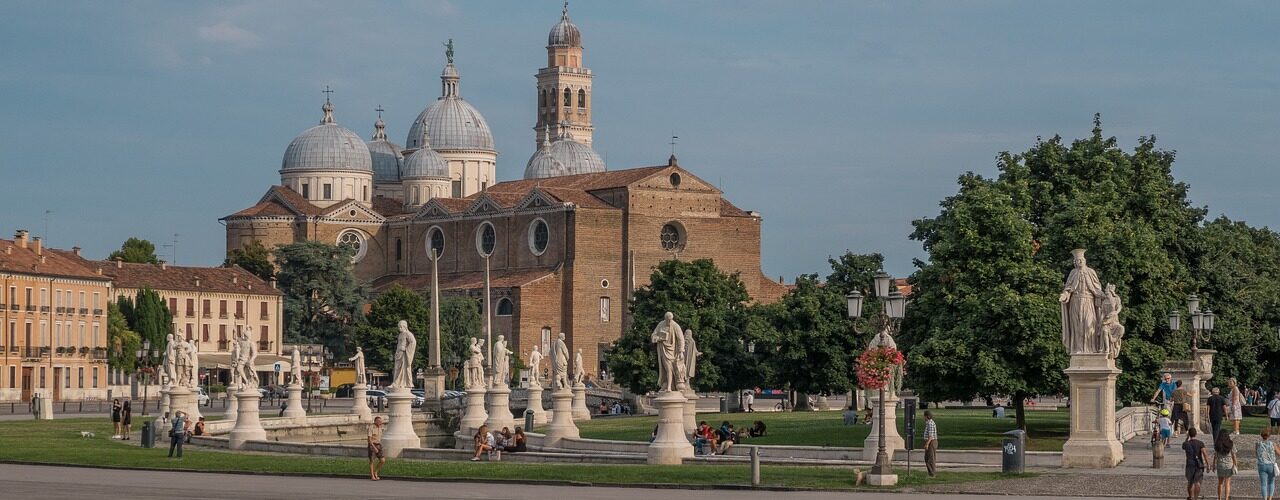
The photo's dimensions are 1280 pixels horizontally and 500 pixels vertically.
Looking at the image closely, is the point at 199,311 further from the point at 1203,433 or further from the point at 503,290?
the point at 1203,433

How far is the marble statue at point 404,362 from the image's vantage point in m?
50.0

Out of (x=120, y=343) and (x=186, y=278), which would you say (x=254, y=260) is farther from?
(x=120, y=343)

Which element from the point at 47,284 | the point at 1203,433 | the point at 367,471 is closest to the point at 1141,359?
the point at 1203,433

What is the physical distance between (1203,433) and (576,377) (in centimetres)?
2517

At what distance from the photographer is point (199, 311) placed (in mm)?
122875

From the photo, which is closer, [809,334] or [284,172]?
[809,334]

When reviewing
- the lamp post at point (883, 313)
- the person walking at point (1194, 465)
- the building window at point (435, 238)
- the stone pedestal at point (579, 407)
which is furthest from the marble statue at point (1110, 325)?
the building window at point (435, 238)

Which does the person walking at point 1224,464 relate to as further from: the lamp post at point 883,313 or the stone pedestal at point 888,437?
the stone pedestal at point 888,437

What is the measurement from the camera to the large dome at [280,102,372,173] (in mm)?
154125

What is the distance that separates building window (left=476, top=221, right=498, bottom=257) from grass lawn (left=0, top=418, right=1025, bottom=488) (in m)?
90.2

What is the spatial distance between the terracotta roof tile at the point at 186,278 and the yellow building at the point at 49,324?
12.1m

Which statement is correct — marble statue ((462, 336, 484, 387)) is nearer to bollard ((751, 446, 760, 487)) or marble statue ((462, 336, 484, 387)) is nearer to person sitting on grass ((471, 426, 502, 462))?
person sitting on grass ((471, 426, 502, 462))

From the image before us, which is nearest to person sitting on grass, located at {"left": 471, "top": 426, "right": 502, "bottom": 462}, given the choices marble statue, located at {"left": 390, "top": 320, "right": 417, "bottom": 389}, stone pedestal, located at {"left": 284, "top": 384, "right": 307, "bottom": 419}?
marble statue, located at {"left": 390, "top": 320, "right": 417, "bottom": 389}

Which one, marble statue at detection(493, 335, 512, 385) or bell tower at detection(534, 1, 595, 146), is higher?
bell tower at detection(534, 1, 595, 146)
